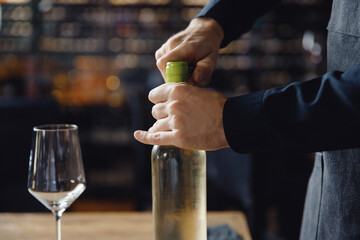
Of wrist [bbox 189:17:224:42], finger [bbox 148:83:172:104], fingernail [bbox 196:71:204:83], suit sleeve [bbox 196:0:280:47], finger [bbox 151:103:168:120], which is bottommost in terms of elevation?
finger [bbox 151:103:168:120]

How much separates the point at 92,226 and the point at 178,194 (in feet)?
1.43

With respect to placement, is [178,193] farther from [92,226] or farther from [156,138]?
[92,226]

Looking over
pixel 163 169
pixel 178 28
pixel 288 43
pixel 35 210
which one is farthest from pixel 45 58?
pixel 163 169

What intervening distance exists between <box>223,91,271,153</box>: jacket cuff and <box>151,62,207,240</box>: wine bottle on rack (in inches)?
4.5

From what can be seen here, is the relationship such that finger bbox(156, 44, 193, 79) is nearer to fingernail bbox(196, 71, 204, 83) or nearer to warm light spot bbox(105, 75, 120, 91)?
fingernail bbox(196, 71, 204, 83)

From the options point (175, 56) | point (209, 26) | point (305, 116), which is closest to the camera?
point (305, 116)

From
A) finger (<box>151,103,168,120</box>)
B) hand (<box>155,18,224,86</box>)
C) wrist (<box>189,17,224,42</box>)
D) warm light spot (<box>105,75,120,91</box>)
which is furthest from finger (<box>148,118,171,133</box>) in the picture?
warm light spot (<box>105,75,120,91</box>)

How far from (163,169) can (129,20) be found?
6237 millimetres

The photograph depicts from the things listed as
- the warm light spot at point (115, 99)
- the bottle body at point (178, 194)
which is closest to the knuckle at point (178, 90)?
the bottle body at point (178, 194)

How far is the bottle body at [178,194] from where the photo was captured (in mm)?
809

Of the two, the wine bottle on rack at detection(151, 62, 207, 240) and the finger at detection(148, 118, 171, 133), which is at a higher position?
the finger at detection(148, 118, 171, 133)

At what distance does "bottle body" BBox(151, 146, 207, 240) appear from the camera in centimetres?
81

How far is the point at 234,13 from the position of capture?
3.59ft

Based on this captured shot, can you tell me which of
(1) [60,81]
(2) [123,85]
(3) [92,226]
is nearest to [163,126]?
(3) [92,226]
